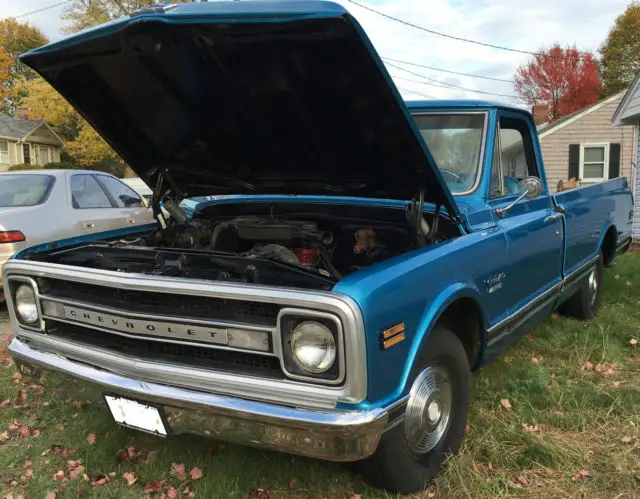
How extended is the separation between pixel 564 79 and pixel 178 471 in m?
37.8

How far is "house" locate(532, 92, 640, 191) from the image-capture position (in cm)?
1861

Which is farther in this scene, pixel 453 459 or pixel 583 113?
pixel 583 113

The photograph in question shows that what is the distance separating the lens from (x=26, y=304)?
2.85 metres

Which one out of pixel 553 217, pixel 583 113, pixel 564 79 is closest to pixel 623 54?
pixel 564 79

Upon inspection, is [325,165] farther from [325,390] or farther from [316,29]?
[325,390]

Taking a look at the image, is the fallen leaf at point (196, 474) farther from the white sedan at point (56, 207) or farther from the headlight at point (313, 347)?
the white sedan at point (56, 207)

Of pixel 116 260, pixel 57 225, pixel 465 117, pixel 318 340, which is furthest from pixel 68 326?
pixel 57 225

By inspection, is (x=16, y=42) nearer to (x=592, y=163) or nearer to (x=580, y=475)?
(x=592, y=163)

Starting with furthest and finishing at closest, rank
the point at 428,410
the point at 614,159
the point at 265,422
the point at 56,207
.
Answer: the point at 614,159 < the point at 56,207 < the point at 428,410 < the point at 265,422

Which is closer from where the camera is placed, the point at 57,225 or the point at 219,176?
the point at 219,176

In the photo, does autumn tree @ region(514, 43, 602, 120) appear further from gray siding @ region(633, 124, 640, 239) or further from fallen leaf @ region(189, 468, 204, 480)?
fallen leaf @ region(189, 468, 204, 480)

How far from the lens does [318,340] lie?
2039 millimetres

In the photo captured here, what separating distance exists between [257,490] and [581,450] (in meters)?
1.71

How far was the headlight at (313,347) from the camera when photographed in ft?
6.62
